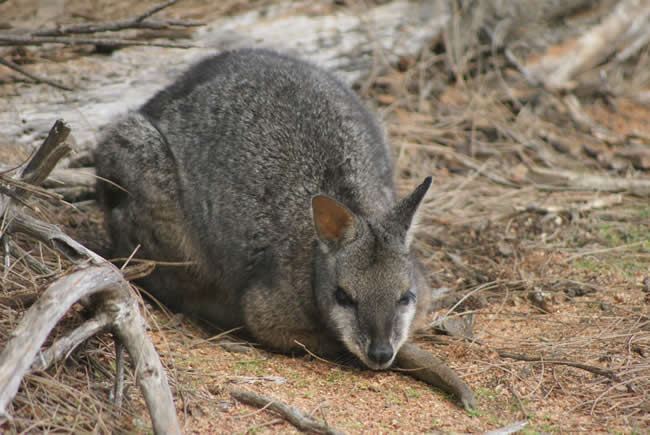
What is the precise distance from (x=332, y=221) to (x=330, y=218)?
0.09 ft

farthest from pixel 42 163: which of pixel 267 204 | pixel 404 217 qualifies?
pixel 404 217

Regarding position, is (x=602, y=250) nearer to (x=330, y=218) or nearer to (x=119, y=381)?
(x=330, y=218)

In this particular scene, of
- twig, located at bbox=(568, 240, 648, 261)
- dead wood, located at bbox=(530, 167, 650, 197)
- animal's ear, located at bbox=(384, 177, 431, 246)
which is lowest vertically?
twig, located at bbox=(568, 240, 648, 261)

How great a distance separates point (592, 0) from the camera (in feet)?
31.9

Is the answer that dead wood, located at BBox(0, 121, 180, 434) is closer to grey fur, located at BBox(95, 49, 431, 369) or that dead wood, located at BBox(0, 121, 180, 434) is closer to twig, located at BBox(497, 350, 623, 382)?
grey fur, located at BBox(95, 49, 431, 369)

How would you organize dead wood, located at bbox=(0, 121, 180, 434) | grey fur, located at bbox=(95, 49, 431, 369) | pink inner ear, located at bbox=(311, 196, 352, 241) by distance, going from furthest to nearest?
grey fur, located at bbox=(95, 49, 431, 369), pink inner ear, located at bbox=(311, 196, 352, 241), dead wood, located at bbox=(0, 121, 180, 434)

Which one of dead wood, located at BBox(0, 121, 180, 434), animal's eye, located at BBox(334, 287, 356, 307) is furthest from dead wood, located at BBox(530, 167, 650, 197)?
dead wood, located at BBox(0, 121, 180, 434)

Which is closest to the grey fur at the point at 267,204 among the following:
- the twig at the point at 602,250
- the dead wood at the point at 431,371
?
the dead wood at the point at 431,371

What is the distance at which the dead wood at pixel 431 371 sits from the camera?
4.13m

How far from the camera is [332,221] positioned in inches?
180

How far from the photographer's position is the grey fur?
455cm

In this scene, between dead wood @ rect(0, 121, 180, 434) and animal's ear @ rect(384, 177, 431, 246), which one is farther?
animal's ear @ rect(384, 177, 431, 246)

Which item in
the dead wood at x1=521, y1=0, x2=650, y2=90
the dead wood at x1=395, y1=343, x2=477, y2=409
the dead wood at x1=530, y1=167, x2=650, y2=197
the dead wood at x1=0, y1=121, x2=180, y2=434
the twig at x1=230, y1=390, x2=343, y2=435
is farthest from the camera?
the dead wood at x1=521, y1=0, x2=650, y2=90

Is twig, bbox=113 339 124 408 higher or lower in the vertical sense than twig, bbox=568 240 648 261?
higher
